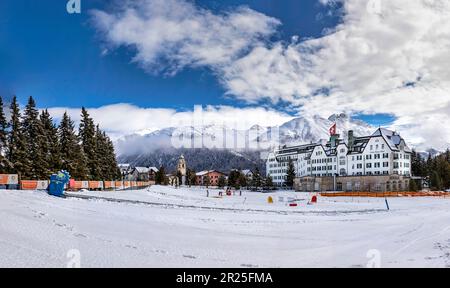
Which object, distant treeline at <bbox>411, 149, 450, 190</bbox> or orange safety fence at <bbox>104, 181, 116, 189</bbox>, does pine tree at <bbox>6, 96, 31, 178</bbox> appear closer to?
orange safety fence at <bbox>104, 181, 116, 189</bbox>

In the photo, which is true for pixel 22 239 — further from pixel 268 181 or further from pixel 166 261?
pixel 268 181

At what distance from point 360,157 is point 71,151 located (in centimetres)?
7581

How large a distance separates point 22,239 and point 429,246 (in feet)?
51.2

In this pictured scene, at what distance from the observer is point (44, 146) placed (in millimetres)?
52531

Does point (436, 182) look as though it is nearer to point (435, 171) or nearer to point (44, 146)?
point (435, 171)

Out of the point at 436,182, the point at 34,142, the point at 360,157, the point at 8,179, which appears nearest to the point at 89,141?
the point at 34,142

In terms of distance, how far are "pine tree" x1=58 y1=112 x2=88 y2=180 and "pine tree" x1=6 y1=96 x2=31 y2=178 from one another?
300 inches

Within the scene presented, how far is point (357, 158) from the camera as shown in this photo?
101938mm

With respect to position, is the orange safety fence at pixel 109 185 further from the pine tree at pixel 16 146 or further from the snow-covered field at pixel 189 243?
the snow-covered field at pixel 189 243

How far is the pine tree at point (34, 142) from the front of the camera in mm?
50250

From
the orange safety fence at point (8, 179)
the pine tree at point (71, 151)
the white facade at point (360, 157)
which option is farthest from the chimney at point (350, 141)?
the orange safety fence at point (8, 179)

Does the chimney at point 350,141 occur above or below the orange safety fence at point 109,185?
above

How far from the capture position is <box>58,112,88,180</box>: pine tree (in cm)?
5628
